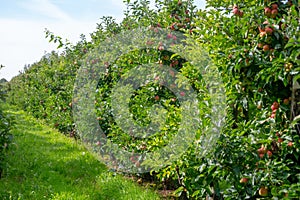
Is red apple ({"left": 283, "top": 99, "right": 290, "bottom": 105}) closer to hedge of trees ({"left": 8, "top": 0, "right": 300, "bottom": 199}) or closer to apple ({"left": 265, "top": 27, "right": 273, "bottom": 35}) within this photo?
hedge of trees ({"left": 8, "top": 0, "right": 300, "bottom": 199})

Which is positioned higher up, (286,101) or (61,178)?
(286,101)

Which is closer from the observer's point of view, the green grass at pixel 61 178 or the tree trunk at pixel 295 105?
the tree trunk at pixel 295 105

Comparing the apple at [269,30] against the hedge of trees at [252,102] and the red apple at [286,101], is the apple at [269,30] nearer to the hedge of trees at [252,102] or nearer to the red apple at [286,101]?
the hedge of trees at [252,102]

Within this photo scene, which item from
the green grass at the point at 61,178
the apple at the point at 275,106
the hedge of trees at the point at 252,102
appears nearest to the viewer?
the hedge of trees at the point at 252,102

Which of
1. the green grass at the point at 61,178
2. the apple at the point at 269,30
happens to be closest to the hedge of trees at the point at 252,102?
the apple at the point at 269,30

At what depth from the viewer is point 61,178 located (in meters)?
5.25

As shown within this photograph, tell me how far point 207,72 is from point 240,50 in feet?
1.88

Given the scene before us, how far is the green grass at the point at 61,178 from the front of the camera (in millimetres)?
4500

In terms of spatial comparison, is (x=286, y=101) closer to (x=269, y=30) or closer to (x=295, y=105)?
(x=295, y=105)

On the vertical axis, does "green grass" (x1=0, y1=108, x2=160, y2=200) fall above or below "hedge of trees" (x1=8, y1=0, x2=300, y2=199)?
below

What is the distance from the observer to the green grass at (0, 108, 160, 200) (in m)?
4.50

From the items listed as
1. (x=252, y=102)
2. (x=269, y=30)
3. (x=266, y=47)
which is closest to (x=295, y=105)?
(x=252, y=102)

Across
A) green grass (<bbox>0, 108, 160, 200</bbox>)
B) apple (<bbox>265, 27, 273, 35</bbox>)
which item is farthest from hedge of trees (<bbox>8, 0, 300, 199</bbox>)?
green grass (<bbox>0, 108, 160, 200</bbox>)

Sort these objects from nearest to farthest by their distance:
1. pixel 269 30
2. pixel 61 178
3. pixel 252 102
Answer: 1. pixel 269 30
2. pixel 252 102
3. pixel 61 178
